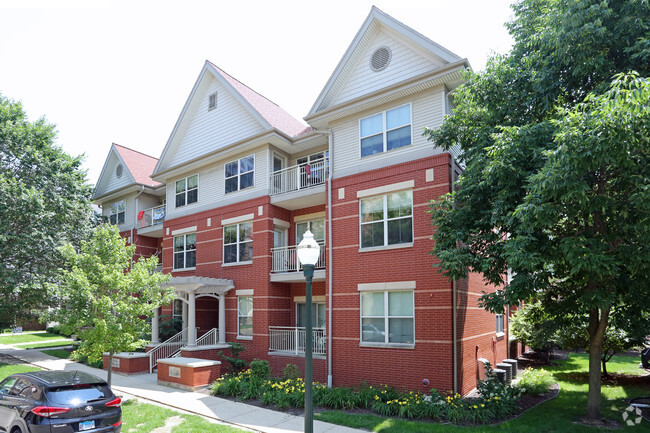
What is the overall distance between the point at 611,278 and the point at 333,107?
9935 millimetres

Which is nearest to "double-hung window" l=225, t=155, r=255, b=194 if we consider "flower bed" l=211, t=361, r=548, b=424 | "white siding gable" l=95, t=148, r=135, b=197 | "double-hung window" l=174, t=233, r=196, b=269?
"double-hung window" l=174, t=233, r=196, b=269

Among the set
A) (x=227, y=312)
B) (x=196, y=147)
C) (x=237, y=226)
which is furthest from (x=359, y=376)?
(x=196, y=147)

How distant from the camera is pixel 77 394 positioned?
8297 mm

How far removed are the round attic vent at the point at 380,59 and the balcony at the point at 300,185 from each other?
3.79m

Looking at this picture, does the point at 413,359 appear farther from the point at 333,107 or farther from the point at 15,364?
the point at 15,364

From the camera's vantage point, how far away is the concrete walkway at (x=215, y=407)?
33.6 feet

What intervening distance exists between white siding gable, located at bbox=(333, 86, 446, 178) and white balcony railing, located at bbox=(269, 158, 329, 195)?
1.24 metres

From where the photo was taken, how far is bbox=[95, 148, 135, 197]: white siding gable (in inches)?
1056

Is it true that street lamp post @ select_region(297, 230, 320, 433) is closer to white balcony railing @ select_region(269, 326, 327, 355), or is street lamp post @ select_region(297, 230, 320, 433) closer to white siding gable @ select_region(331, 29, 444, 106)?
white siding gable @ select_region(331, 29, 444, 106)

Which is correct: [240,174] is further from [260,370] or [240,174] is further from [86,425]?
[86,425]

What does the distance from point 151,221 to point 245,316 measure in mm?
10428

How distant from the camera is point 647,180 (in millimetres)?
7457

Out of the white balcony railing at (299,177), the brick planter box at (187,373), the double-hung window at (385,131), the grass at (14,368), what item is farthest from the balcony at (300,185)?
the grass at (14,368)

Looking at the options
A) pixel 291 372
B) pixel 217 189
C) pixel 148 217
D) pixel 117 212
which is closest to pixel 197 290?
pixel 217 189
